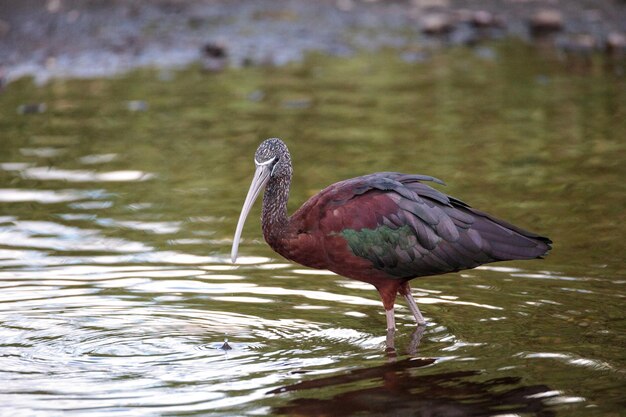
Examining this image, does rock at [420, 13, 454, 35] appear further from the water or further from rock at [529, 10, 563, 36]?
the water

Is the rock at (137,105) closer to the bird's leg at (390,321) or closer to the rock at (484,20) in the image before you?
the rock at (484,20)

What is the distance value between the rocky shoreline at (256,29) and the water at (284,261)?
976 millimetres

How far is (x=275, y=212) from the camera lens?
7.93 metres

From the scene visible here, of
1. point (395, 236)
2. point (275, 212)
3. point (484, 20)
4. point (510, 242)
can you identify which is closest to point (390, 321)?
point (395, 236)

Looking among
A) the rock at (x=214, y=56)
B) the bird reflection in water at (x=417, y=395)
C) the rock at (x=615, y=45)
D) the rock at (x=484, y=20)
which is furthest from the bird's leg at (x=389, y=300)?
the rock at (x=484, y=20)

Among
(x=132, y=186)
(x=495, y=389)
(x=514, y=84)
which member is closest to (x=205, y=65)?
(x=514, y=84)

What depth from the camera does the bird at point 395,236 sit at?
24.8 ft

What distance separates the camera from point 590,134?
1313cm

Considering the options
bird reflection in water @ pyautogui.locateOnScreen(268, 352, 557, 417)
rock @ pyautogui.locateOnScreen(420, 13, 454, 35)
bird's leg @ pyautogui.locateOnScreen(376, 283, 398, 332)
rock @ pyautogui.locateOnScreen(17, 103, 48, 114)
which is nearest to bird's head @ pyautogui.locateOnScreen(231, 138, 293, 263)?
bird's leg @ pyautogui.locateOnScreen(376, 283, 398, 332)

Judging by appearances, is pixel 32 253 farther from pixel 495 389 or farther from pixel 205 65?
pixel 205 65

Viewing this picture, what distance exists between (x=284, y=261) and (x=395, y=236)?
1782mm

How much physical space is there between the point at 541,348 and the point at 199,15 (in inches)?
518

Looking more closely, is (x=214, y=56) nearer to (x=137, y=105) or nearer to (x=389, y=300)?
(x=137, y=105)

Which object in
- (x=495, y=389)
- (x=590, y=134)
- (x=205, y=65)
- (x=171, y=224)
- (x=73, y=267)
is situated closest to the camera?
(x=495, y=389)
